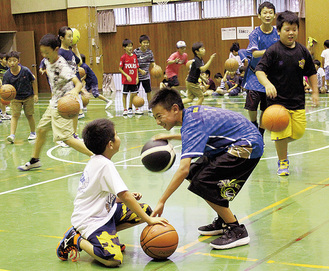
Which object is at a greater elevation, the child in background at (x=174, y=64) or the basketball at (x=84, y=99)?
the child in background at (x=174, y=64)

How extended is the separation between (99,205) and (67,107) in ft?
11.7

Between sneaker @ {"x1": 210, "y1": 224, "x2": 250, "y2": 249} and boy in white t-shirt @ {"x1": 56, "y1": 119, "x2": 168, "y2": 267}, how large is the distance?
536 millimetres

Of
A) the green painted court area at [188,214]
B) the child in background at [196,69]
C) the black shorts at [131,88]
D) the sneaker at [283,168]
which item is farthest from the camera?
the black shorts at [131,88]

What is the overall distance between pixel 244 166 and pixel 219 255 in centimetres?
82

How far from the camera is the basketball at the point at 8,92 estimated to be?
11219 millimetres

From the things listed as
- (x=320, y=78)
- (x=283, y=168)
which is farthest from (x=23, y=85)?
(x=320, y=78)

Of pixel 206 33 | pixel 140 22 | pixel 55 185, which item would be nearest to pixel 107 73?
pixel 140 22

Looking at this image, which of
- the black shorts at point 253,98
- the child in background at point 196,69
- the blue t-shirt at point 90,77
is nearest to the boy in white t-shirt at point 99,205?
the black shorts at point 253,98

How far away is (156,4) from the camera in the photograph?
25328mm

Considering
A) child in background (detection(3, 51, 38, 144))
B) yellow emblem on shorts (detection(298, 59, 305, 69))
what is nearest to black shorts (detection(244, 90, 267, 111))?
yellow emblem on shorts (detection(298, 59, 305, 69))

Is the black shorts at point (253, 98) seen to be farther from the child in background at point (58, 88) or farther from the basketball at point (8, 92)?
the basketball at point (8, 92)

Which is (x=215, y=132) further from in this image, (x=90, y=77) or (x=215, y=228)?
(x=90, y=77)

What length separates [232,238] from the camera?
14.8 feet

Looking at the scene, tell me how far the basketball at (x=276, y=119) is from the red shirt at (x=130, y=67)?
8850mm
